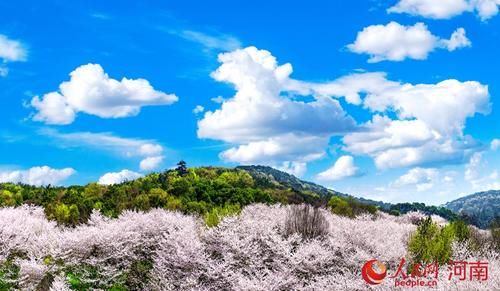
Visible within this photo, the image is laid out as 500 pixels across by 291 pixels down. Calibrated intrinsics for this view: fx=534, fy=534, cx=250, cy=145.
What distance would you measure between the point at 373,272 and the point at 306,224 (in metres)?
7.59

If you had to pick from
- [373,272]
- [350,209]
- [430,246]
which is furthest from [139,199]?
[373,272]

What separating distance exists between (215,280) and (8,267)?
537 inches

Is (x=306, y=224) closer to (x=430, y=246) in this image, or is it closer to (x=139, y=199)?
(x=430, y=246)

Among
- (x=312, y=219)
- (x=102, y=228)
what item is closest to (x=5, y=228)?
(x=102, y=228)

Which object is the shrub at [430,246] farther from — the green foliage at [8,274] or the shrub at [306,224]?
the green foliage at [8,274]

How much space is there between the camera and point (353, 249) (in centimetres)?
2988

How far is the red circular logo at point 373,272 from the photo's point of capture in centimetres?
2373

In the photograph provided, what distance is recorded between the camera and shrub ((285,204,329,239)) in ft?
106

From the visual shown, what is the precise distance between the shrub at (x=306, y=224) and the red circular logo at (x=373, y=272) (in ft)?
17.7

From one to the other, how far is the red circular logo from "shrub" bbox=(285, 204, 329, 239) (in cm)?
539

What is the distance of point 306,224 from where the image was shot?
107 feet

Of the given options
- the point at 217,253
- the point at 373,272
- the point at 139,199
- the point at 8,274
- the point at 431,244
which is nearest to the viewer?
the point at 373,272

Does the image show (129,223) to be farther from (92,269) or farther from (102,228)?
(92,269)

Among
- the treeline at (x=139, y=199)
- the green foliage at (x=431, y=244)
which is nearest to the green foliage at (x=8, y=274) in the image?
the green foliage at (x=431, y=244)
